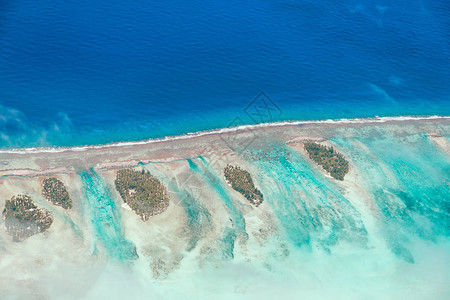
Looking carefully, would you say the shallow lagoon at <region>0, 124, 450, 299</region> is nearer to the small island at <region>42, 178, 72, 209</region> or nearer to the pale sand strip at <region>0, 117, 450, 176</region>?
the small island at <region>42, 178, 72, 209</region>

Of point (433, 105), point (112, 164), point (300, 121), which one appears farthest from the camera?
point (433, 105)

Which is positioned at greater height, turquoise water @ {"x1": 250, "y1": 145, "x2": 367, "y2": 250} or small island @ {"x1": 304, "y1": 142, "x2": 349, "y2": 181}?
small island @ {"x1": 304, "y1": 142, "x2": 349, "y2": 181}

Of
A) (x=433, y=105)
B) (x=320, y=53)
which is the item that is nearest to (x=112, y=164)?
(x=320, y=53)

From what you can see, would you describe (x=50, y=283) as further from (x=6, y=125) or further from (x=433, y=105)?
(x=433, y=105)

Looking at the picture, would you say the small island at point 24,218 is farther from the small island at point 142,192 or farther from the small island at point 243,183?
the small island at point 243,183

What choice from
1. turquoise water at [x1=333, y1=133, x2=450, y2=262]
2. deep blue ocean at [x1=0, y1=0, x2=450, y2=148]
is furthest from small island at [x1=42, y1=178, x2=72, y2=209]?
turquoise water at [x1=333, y1=133, x2=450, y2=262]

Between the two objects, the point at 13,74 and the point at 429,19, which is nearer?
the point at 13,74

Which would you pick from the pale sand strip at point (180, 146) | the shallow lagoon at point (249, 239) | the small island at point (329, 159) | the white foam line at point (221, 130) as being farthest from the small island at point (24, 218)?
the small island at point (329, 159)
